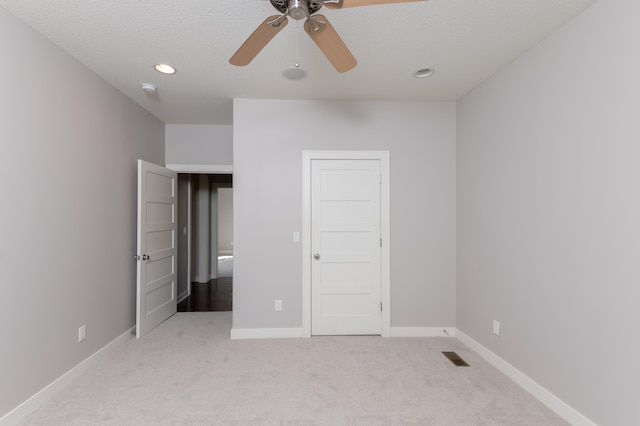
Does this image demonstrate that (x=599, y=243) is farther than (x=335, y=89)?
No

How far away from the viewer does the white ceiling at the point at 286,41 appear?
6.07 feet

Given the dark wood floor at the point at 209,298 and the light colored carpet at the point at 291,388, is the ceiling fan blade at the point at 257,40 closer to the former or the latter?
the light colored carpet at the point at 291,388

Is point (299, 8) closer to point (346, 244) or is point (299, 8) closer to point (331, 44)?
point (331, 44)

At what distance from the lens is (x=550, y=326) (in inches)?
83.0

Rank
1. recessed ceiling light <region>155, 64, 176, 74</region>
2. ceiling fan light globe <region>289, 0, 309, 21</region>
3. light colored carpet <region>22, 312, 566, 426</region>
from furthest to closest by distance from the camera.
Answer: recessed ceiling light <region>155, 64, 176, 74</region> → light colored carpet <region>22, 312, 566, 426</region> → ceiling fan light globe <region>289, 0, 309, 21</region>

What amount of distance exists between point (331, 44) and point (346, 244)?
2.20 m

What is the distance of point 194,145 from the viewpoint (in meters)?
4.17

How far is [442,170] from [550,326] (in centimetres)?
181

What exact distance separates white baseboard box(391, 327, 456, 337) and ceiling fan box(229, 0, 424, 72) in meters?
2.77

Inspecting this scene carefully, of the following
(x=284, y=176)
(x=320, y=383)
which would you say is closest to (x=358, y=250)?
(x=284, y=176)

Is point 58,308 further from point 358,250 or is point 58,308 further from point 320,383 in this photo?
point 358,250

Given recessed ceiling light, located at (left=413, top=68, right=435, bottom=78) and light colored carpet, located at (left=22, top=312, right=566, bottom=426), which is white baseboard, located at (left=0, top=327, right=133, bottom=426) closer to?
light colored carpet, located at (left=22, top=312, right=566, bottom=426)

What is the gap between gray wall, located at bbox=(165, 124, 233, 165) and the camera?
13.6 feet

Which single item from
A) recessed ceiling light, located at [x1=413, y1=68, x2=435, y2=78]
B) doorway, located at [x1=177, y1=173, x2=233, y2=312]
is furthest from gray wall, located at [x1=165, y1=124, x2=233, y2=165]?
recessed ceiling light, located at [x1=413, y1=68, x2=435, y2=78]
